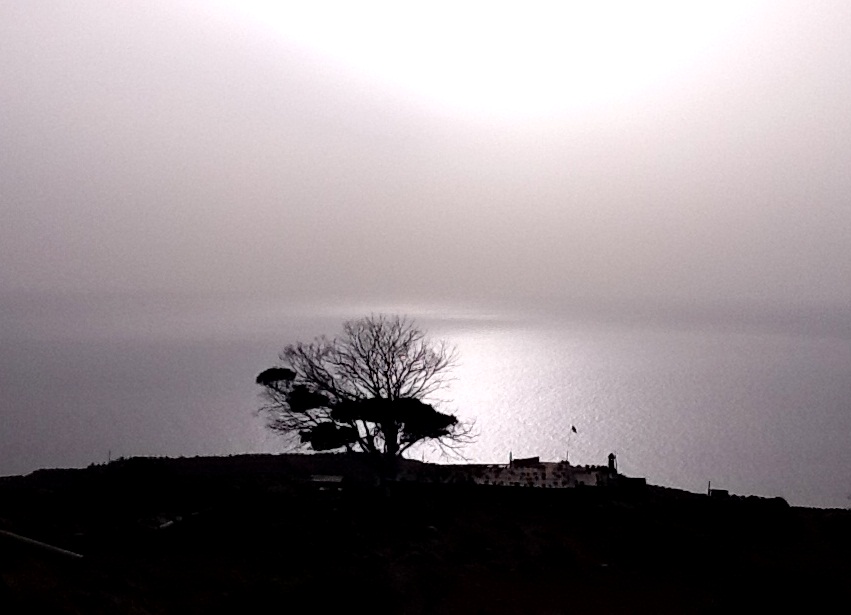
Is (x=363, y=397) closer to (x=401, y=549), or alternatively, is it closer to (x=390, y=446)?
(x=390, y=446)

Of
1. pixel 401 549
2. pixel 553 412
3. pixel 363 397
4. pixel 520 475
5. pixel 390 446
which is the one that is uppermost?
pixel 553 412

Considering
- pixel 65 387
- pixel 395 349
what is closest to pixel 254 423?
pixel 65 387

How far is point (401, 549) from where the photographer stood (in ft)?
55.6

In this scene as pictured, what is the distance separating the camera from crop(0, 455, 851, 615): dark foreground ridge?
42.6 feet

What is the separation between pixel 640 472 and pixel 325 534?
5260 cm

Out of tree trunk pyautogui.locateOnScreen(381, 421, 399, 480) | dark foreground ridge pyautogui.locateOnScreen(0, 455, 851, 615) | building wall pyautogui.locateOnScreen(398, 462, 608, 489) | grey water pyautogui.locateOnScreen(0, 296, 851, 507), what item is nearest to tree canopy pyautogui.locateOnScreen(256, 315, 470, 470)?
tree trunk pyautogui.locateOnScreen(381, 421, 399, 480)

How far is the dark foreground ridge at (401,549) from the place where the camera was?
511 inches

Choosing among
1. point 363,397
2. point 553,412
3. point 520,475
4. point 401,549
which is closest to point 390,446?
point 363,397

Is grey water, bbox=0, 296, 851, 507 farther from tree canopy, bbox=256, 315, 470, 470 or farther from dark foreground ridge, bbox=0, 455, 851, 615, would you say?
dark foreground ridge, bbox=0, 455, 851, 615

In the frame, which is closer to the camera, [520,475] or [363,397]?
[520,475]

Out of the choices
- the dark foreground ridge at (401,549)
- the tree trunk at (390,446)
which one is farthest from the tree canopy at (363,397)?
the dark foreground ridge at (401,549)

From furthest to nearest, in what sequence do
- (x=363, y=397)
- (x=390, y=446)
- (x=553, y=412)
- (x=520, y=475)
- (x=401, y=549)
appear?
(x=553, y=412) < (x=363, y=397) < (x=520, y=475) < (x=390, y=446) < (x=401, y=549)

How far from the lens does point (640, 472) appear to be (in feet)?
210

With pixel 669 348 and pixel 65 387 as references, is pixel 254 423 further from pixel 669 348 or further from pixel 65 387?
pixel 669 348
